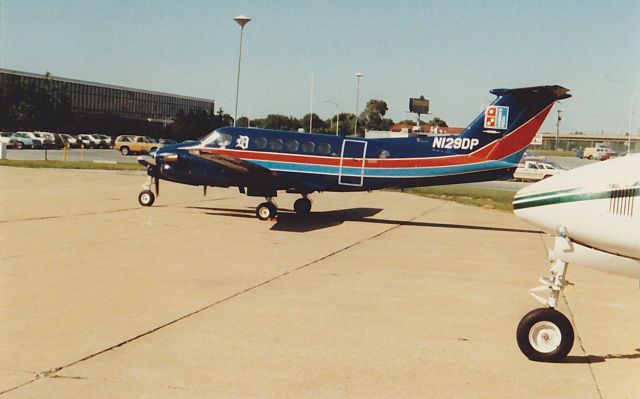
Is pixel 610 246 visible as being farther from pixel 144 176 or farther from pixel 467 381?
pixel 144 176

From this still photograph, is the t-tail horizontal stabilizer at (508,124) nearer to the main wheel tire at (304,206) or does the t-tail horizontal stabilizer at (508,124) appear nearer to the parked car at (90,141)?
the main wheel tire at (304,206)

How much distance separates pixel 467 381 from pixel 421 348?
1.15m

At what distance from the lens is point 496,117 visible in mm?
20375

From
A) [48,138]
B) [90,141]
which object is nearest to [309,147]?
[48,138]

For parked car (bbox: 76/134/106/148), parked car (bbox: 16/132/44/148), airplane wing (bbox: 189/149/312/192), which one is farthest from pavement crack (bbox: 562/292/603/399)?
parked car (bbox: 76/134/106/148)

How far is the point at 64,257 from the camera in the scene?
1262cm

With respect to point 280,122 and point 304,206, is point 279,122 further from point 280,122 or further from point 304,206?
point 304,206

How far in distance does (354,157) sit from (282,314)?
1251cm

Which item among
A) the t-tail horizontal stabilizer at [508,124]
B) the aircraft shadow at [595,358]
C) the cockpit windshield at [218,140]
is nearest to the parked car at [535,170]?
the t-tail horizontal stabilizer at [508,124]

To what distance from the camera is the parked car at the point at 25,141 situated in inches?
2669

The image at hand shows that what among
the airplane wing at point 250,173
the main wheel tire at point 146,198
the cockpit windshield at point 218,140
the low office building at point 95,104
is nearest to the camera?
the airplane wing at point 250,173

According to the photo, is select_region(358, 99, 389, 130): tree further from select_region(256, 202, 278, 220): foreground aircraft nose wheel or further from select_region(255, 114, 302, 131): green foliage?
select_region(256, 202, 278, 220): foreground aircraft nose wheel

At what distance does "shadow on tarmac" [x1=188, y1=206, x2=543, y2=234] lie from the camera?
784 inches

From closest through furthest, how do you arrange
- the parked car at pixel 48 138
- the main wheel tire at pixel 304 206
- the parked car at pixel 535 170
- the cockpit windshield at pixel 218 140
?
the cockpit windshield at pixel 218 140 < the main wheel tire at pixel 304 206 < the parked car at pixel 535 170 < the parked car at pixel 48 138
